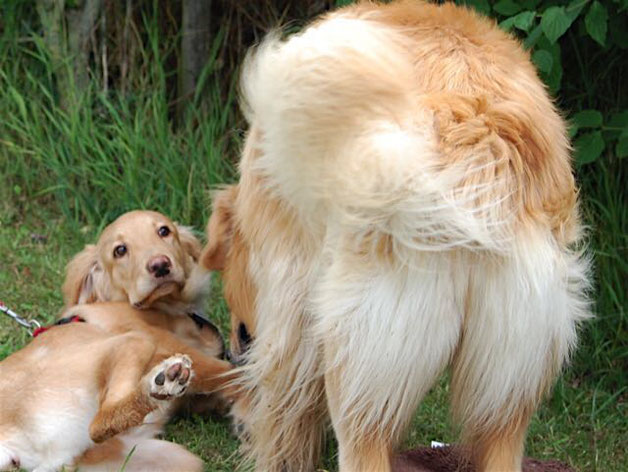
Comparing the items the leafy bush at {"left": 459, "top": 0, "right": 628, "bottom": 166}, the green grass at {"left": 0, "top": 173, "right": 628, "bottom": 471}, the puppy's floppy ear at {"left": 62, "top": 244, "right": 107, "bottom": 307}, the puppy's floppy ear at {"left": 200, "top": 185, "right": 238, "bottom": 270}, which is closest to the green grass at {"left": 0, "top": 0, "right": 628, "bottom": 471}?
the green grass at {"left": 0, "top": 173, "right": 628, "bottom": 471}

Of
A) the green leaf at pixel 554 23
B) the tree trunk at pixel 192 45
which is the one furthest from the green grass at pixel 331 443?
the green leaf at pixel 554 23

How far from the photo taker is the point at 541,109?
2918mm

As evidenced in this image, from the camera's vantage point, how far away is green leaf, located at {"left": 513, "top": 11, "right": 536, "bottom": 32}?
3.85m

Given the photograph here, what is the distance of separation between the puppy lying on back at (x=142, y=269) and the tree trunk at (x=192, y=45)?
1.87 m

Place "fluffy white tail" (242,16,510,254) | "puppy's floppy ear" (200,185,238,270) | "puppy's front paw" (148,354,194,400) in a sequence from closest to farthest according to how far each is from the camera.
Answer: "fluffy white tail" (242,16,510,254), "puppy's front paw" (148,354,194,400), "puppy's floppy ear" (200,185,238,270)

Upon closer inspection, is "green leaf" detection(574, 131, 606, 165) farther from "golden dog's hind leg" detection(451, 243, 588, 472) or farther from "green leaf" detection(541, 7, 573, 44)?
"golden dog's hind leg" detection(451, 243, 588, 472)

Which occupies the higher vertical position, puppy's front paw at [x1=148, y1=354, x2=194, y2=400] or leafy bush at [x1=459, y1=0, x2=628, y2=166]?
leafy bush at [x1=459, y1=0, x2=628, y2=166]

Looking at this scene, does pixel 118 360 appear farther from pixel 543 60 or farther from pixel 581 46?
pixel 581 46

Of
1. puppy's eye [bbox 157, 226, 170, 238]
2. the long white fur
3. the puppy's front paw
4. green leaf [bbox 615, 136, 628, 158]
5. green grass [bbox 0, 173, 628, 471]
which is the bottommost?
green grass [bbox 0, 173, 628, 471]

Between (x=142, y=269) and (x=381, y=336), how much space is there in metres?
1.63

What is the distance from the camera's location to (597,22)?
399 cm

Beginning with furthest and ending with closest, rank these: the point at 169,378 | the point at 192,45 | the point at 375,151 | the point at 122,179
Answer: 1. the point at 192,45
2. the point at 122,179
3. the point at 169,378
4. the point at 375,151

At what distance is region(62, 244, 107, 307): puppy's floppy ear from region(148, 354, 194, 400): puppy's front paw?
1.21 metres

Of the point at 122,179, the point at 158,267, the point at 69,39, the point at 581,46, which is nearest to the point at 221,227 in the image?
the point at 158,267
